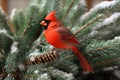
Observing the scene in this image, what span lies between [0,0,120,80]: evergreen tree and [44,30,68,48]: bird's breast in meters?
0.02

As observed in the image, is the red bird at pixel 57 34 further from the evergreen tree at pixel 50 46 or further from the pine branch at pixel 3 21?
the pine branch at pixel 3 21

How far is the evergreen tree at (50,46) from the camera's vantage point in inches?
20.8

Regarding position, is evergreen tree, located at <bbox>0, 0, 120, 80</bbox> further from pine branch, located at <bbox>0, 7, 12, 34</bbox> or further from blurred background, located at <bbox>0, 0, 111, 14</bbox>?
blurred background, located at <bbox>0, 0, 111, 14</bbox>

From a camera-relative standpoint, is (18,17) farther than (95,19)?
Yes

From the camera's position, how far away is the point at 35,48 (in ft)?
2.05

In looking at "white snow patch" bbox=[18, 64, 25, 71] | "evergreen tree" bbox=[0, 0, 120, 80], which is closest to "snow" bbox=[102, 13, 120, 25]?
"evergreen tree" bbox=[0, 0, 120, 80]

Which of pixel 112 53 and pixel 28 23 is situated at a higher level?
pixel 28 23

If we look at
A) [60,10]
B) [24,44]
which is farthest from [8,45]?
[60,10]

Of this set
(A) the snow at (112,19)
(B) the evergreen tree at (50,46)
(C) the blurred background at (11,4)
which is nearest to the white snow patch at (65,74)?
(B) the evergreen tree at (50,46)

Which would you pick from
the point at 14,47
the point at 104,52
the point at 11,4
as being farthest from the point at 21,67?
the point at 11,4

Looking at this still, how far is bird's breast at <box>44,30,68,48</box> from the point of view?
53 centimetres

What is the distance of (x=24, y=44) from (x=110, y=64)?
222mm

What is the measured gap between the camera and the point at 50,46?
1.95 feet

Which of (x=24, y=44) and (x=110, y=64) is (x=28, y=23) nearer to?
(x=24, y=44)
